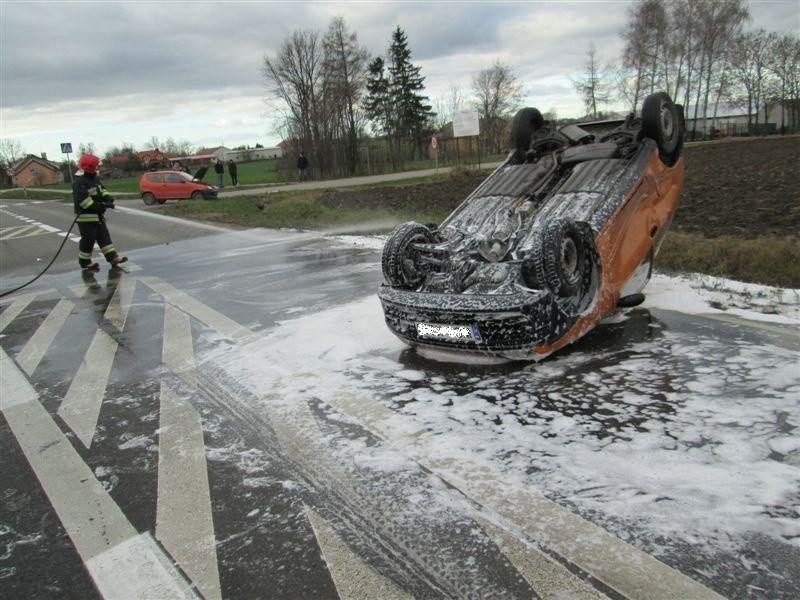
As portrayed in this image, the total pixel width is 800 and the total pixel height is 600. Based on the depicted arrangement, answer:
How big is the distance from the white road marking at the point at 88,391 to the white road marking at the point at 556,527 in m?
1.86

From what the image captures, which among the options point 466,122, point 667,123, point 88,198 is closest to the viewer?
point 667,123

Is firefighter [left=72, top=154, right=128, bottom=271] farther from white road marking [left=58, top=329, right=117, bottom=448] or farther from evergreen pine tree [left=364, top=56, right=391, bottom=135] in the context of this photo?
evergreen pine tree [left=364, top=56, right=391, bottom=135]

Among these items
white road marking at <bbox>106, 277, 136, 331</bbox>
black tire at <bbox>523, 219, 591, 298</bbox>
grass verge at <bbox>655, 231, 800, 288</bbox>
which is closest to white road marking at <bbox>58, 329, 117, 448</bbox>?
white road marking at <bbox>106, 277, 136, 331</bbox>

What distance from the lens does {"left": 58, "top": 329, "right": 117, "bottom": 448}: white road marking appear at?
12.9ft

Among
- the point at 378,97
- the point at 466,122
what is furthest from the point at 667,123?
the point at 378,97

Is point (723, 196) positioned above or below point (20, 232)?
above

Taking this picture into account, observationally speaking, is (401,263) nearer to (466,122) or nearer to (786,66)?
(466,122)

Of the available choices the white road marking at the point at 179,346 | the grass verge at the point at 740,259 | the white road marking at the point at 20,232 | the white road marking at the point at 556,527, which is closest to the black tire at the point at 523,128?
the grass verge at the point at 740,259

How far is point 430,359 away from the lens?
4656mm

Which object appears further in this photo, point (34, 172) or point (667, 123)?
point (34, 172)

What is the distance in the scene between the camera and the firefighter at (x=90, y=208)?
9.88m

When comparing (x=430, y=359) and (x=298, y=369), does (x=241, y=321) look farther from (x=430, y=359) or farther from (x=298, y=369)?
(x=430, y=359)

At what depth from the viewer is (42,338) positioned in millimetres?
6168

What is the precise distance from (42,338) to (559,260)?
5065 mm
